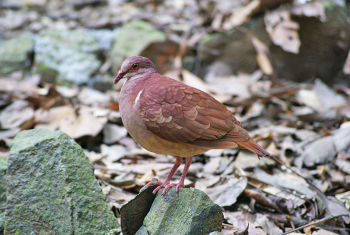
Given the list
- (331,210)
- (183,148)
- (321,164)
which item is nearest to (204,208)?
(183,148)

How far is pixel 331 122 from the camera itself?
5516 mm

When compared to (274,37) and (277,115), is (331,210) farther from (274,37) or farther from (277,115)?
(274,37)

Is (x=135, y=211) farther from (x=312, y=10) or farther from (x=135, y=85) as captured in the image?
(x=312, y=10)

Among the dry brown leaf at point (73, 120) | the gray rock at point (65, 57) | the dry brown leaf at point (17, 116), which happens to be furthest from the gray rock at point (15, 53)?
the dry brown leaf at point (73, 120)

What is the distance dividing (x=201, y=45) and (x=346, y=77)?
254cm

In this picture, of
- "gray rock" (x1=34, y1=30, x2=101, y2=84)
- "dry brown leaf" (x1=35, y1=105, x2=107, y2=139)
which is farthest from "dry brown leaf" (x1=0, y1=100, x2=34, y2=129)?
"gray rock" (x1=34, y1=30, x2=101, y2=84)

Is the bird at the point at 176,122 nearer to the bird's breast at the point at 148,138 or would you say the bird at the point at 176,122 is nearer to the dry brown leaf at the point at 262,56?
the bird's breast at the point at 148,138

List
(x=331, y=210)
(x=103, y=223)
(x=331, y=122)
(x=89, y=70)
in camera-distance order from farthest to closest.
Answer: (x=89, y=70) → (x=331, y=122) → (x=331, y=210) → (x=103, y=223)

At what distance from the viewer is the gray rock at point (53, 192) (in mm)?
3174

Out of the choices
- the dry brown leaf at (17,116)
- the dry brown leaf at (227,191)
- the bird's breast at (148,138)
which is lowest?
the dry brown leaf at (17,116)

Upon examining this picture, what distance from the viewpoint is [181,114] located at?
3303mm

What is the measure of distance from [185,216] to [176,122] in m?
0.72

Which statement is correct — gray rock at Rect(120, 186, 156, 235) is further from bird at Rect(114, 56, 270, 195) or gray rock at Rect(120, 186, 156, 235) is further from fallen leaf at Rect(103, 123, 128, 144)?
fallen leaf at Rect(103, 123, 128, 144)

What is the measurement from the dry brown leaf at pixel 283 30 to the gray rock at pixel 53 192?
4256 mm
